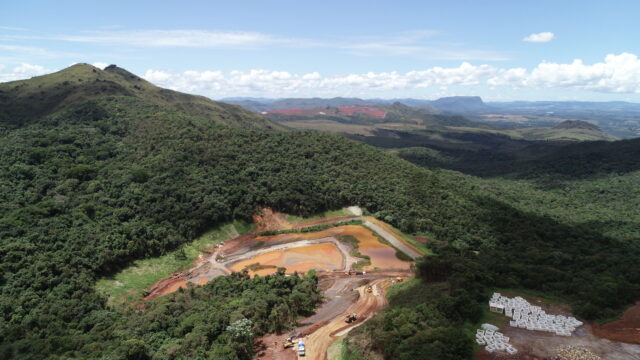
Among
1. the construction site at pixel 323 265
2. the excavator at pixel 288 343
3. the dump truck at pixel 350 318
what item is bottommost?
the construction site at pixel 323 265

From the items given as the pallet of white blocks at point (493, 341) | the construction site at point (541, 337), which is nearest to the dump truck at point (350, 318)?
the construction site at point (541, 337)

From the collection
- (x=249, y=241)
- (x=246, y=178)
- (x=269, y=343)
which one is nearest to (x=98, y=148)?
(x=246, y=178)

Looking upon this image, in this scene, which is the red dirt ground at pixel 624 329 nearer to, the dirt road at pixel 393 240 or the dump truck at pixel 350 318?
the dump truck at pixel 350 318

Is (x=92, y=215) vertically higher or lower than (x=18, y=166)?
lower

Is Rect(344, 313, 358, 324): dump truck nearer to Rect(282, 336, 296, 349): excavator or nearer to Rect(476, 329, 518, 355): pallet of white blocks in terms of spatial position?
Rect(282, 336, 296, 349): excavator

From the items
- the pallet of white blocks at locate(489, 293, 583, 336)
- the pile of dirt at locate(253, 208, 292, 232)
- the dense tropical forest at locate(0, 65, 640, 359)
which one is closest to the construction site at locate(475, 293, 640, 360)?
the pallet of white blocks at locate(489, 293, 583, 336)

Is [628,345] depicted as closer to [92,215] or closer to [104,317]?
[104,317]

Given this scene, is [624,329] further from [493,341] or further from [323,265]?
[323,265]

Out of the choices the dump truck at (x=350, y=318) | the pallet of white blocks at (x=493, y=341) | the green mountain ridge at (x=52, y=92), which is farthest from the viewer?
the green mountain ridge at (x=52, y=92)
